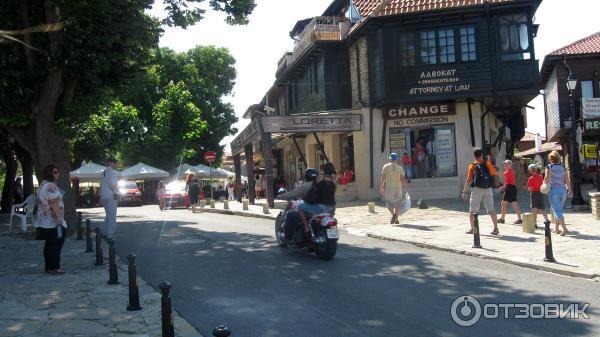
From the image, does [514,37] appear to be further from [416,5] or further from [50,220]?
[50,220]

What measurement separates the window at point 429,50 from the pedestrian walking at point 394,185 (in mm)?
8693

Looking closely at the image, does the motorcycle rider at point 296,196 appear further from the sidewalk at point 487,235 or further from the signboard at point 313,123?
the signboard at point 313,123

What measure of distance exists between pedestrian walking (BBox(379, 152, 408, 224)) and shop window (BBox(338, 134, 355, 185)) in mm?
9435

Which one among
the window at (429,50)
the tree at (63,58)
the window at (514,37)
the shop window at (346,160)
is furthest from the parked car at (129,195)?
the window at (514,37)

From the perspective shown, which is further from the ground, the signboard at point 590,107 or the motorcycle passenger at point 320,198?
the signboard at point 590,107

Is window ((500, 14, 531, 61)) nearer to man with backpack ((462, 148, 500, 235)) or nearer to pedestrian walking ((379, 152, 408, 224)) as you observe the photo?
pedestrian walking ((379, 152, 408, 224))

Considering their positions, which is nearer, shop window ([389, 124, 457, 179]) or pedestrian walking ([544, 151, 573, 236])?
pedestrian walking ([544, 151, 573, 236])

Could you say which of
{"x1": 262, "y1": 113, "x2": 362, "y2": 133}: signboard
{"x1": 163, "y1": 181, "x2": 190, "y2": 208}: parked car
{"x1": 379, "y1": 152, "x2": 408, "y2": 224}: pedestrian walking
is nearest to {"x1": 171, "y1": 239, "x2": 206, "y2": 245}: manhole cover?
{"x1": 379, "y1": 152, "x2": 408, "y2": 224}: pedestrian walking

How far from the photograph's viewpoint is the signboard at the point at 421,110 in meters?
22.5

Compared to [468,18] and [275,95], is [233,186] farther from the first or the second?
[468,18]

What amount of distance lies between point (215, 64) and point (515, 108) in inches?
1234

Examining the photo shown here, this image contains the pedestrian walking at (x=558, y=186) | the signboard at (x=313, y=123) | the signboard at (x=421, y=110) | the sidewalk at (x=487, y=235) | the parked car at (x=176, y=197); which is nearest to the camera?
the sidewalk at (x=487, y=235)

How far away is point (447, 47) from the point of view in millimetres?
22234

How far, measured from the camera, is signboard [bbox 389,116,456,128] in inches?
889
